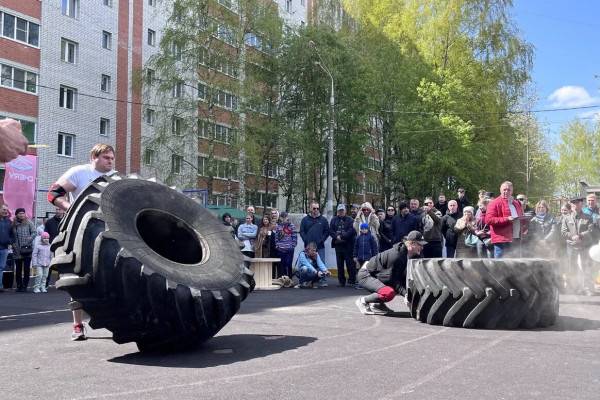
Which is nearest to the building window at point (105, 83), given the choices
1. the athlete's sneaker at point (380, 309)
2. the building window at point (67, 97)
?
the building window at point (67, 97)

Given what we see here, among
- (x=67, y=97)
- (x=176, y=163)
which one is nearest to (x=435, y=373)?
(x=176, y=163)

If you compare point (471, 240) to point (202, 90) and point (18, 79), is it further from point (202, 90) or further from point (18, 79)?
point (18, 79)

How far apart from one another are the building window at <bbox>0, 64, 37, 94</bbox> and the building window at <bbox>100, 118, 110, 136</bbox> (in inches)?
200

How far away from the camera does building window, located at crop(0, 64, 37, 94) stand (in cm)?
3192

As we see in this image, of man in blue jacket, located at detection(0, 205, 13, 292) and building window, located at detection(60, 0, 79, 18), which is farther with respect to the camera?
building window, located at detection(60, 0, 79, 18)

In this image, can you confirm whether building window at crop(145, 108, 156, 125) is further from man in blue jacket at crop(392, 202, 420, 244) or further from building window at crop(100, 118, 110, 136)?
man in blue jacket at crop(392, 202, 420, 244)

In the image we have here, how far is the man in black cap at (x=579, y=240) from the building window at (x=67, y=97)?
28.9 m

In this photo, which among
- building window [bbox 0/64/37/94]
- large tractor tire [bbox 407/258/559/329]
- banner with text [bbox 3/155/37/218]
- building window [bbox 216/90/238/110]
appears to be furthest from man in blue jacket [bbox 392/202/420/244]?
building window [bbox 0/64/37/94]

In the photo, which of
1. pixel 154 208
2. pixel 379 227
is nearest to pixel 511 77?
pixel 379 227

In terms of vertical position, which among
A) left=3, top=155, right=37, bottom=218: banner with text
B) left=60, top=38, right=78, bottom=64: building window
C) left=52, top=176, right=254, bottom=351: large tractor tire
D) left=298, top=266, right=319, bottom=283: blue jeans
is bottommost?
left=298, top=266, right=319, bottom=283: blue jeans

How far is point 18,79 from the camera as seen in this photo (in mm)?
32594

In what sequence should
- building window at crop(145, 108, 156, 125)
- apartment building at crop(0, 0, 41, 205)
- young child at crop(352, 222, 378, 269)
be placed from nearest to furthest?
1. young child at crop(352, 222, 378, 269)
2. apartment building at crop(0, 0, 41, 205)
3. building window at crop(145, 108, 156, 125)

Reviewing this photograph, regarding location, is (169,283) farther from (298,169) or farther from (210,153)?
(298,169)

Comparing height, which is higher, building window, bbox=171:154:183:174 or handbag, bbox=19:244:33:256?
building window, bbox=171:154:183:174
